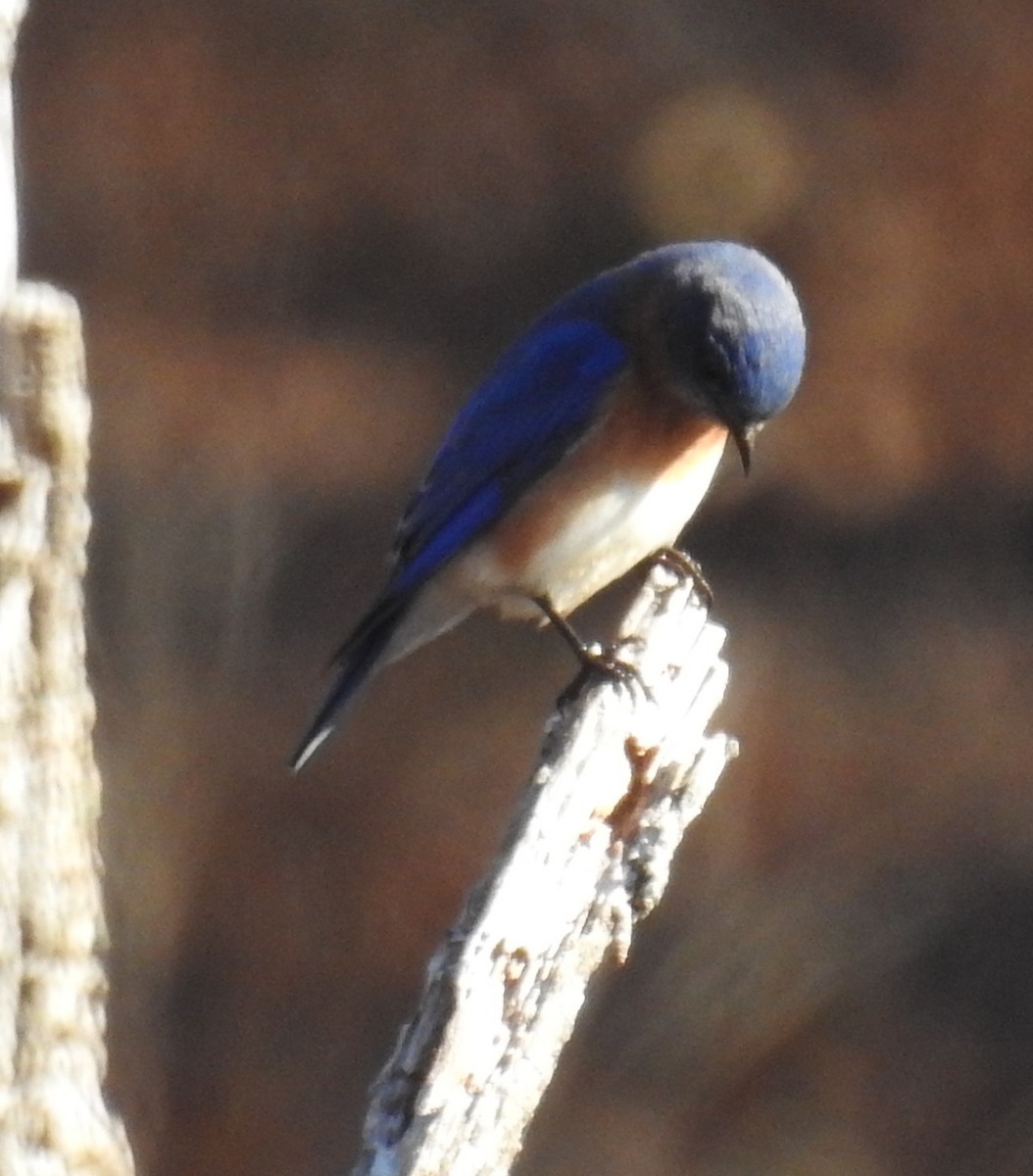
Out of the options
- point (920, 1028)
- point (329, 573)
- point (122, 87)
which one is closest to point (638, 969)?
point (920, 1028)

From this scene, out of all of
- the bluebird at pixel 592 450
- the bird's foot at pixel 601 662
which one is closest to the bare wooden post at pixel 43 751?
the bird's foot at pixel 601 662

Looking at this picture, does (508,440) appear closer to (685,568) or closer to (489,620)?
(685,568)

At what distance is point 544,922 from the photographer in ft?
10.2

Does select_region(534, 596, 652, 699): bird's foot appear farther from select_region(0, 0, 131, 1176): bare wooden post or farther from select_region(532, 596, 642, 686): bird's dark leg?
select_region(0, 0, 131, 1176): bare wooden post

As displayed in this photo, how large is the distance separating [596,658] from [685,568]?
52 centimetres

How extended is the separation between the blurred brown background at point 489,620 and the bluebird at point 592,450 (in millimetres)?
1470

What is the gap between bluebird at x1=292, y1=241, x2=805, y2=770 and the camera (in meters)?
4.46

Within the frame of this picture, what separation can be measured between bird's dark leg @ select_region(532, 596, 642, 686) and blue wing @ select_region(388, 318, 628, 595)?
0.66 feet

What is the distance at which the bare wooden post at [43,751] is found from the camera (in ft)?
9.05

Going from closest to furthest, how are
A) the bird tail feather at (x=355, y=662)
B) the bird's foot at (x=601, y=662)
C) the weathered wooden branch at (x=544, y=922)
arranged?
the weathered wooden branch at (x=544, y=922) → the bird's foot at (x=601, y=662) → the bird tail feather at (x=355, y=662)

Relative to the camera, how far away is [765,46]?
6.12m

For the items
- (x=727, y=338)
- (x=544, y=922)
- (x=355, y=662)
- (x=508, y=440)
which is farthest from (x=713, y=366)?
(x=544, y=922)

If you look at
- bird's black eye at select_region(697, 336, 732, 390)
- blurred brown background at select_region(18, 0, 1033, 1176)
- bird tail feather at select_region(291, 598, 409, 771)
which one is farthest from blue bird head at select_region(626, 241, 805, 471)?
blurred brown background at select_region(18, 0, 1033, 1176)

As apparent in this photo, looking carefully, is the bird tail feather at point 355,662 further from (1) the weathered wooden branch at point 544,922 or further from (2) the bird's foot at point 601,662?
(1) the weathered wooden branch at point 544,922
